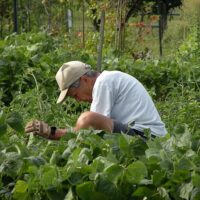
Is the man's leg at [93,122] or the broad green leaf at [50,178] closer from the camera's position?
the broad green leaf at [50,178]

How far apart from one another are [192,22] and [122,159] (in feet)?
29.3

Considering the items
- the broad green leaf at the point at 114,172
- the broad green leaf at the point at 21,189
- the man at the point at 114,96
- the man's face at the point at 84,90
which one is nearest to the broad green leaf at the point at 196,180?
the broad green leaf at the point at 114,172

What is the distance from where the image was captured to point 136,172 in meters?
3.95

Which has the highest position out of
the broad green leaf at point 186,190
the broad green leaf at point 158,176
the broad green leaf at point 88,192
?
the broad green leaf at point 158,176

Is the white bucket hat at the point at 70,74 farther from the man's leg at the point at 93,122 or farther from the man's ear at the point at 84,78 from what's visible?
the man's leg at the point at 93,122

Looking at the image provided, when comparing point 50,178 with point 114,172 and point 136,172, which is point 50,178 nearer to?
point 114,172

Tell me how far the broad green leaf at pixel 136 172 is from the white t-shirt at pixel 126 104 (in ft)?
5.97

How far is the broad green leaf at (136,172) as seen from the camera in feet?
12.9

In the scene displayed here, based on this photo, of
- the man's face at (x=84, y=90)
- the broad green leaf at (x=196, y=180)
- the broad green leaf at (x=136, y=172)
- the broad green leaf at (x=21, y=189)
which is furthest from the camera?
the man's face at (x=84, y=90)

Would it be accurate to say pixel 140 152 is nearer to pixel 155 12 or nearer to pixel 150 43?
pixel 155 12

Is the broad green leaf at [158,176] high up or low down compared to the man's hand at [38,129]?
up

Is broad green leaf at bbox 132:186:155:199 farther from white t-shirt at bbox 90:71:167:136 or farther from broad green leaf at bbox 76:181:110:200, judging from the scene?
white t-shirt at bbox 90:71:167:136

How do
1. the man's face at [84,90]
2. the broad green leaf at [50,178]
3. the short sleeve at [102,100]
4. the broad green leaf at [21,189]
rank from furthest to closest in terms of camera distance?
the man's face at [84,90]
the short sleeve at [102,100]
the broad green leaf at [21,189]
the broad green leaf at [50,178]

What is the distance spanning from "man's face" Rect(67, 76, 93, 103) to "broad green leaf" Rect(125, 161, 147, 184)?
193 centimetres
